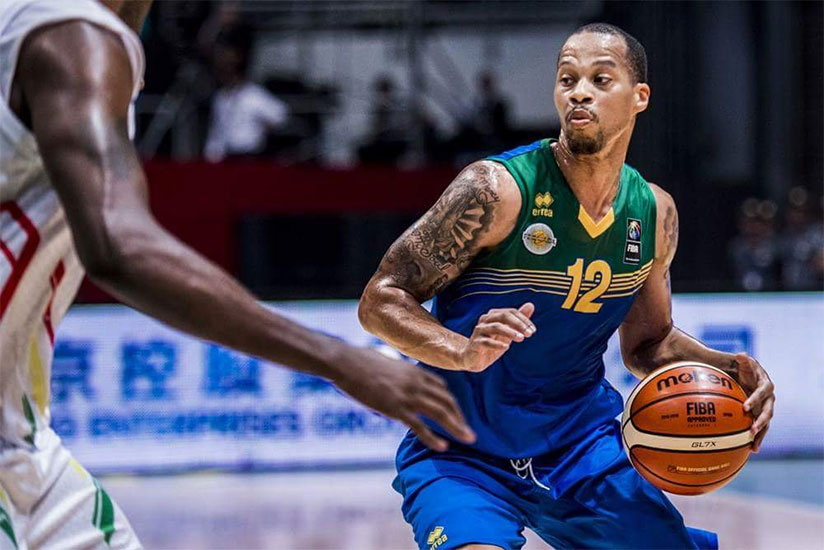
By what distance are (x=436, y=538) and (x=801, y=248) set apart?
9.10 metres

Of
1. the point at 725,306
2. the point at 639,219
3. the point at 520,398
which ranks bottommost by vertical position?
the point at 725,306

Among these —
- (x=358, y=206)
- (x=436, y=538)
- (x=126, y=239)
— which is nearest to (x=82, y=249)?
(x=126, y=239)

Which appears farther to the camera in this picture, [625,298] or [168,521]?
[168,521]

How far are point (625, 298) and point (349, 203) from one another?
713cm

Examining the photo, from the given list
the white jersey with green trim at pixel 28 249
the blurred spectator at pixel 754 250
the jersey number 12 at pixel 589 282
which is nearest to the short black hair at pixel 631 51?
the jersey number 12 at pixel 589 282

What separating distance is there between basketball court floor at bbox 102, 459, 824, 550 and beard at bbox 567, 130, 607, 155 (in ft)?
10.8

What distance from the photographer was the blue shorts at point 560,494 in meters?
3.65

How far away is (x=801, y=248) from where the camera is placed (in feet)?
38.7

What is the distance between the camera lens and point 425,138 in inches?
466

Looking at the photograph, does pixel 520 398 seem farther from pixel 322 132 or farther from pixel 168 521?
pixel 322 132

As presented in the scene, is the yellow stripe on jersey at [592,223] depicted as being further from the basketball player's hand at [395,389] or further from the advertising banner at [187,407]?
the advertising banner at [187,407]

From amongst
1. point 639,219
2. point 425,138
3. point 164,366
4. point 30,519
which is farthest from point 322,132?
point 30,519

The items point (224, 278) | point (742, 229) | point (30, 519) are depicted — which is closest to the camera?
point (224, 278)

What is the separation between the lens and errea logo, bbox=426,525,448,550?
3.43m
